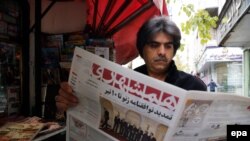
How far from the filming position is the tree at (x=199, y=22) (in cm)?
571

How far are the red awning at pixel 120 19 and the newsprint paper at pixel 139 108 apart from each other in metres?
1.89

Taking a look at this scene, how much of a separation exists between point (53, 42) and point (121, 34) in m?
0.77

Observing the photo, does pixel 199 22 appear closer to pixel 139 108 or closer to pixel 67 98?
pixel 67 98

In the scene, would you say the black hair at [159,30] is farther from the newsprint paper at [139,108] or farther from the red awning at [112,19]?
the red awning at [112,19]

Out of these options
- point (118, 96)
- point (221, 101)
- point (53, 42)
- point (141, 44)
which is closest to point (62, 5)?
point (53, 42)

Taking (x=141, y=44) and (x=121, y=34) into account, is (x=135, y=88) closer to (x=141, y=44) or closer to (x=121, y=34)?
(x=141, y=44)

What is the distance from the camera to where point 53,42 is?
3.32 meters

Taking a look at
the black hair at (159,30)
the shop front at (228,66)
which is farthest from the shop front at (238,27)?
the shop front at (228,66)

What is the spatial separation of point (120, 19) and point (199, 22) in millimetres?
2373

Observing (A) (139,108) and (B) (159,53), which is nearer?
(A) (139,108)

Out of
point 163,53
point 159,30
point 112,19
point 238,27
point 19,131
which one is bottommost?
point 19,131

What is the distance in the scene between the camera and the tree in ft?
18.7

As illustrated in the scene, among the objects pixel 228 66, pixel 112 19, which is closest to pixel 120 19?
pixel 112 19

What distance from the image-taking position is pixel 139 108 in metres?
1.46
